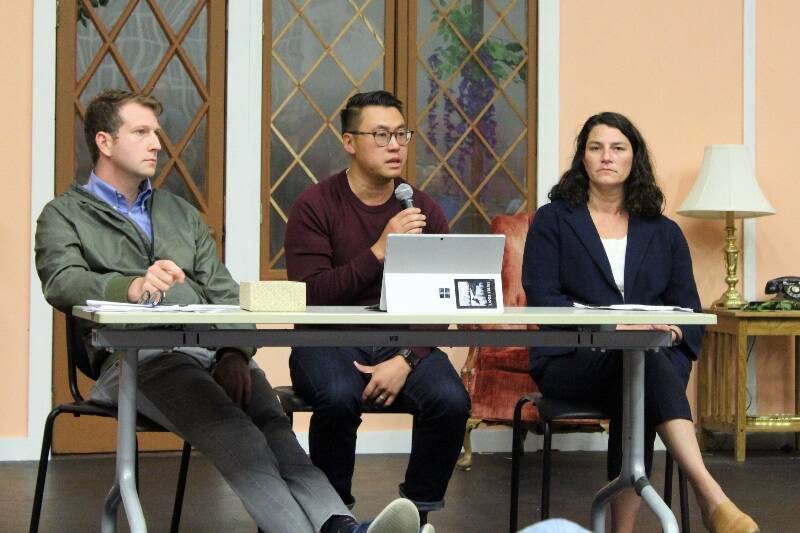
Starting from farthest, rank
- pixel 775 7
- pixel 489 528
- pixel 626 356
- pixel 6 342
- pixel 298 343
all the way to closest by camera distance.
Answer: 1. pixel 775 7
2. pixel 6 342
3. pixel 489 528
4. pixel 626 356
5. pixel 298 343

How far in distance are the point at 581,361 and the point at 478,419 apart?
160cm

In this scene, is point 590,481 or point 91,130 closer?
point 91,130

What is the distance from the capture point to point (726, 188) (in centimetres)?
497

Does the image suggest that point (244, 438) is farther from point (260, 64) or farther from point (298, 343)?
point (260, 64)

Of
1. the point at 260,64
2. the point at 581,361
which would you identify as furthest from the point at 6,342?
the point at 581,361

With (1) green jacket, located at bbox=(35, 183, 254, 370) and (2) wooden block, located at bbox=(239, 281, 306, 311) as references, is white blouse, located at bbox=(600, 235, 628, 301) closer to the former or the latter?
(1) green jacket, located at bbox=(35, 183, 254, 370)

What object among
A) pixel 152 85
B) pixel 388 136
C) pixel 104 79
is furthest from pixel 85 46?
pixel 388 136

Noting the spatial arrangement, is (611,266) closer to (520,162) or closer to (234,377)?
(234,377)

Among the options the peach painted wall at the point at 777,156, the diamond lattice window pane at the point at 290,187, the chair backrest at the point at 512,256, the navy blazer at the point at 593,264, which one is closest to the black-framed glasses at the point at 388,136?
the navy blazer at the point at 593,264

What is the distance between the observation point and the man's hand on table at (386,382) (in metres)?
2.95

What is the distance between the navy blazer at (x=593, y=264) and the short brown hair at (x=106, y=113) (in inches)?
43.4

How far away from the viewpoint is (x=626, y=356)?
279 cm

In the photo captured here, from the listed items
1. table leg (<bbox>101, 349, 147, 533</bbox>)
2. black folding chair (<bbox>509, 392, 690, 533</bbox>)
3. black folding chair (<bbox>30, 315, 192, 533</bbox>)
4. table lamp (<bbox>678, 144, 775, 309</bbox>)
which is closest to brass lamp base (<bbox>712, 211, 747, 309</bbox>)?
table lamp (<bbox>678, 144, 775, 309</bbox>)

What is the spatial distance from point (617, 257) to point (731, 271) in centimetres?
203
